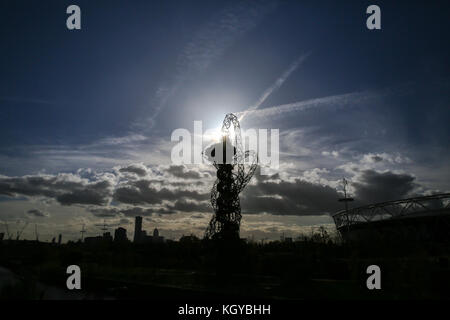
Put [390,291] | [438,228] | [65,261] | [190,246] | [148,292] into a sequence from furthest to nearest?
[438,228] → [190,246] → [65,261] → [148,292] → [390,291]

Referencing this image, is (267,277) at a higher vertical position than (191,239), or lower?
higher

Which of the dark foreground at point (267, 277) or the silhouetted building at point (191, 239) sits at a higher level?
the dark foreground at point (267, 277)

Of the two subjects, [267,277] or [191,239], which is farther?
[191,239]

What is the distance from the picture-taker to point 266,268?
30422 millimetres

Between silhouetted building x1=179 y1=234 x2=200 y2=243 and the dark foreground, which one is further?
silhouetted building x1=179 y1=234 x2=200 y2=243

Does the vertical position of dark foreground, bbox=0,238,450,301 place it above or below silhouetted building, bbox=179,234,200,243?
above

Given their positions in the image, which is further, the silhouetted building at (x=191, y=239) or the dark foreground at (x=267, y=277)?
the silhouetted building at (x=191, y=239)

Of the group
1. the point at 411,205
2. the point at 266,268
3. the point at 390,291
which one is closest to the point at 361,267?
the point at 390,291

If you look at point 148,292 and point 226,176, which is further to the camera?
point 226,176
